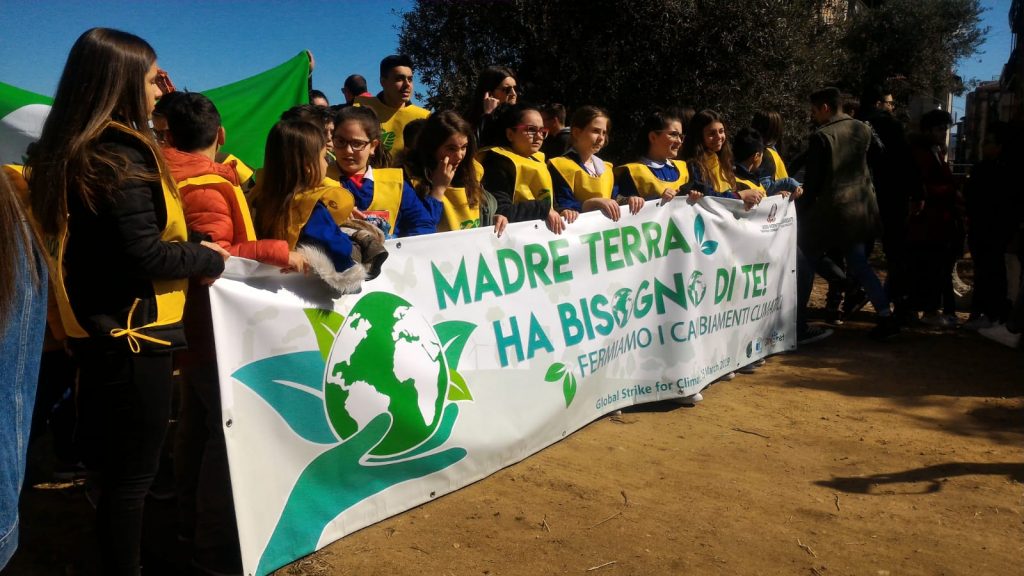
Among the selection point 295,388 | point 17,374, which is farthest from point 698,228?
point 17,374

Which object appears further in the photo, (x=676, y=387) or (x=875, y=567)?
(x=676, y=387)

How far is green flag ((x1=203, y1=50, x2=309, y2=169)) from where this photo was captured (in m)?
6.47

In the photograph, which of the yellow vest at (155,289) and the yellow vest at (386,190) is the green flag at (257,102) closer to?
the yellow vest at (386,190)

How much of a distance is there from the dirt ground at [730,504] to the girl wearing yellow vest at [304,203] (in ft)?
3.76

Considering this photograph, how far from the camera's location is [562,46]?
1163 centimetres

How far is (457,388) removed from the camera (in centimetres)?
373

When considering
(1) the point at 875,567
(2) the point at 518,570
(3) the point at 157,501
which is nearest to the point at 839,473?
(1) the point at 875,567

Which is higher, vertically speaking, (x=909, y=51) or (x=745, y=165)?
(x=909, y=51)

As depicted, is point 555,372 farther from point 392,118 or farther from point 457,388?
point 392,118

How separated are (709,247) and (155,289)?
3.73 m

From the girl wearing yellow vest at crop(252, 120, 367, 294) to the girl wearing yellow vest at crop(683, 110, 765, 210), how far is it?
314 centimetres

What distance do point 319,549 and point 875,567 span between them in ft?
7.03

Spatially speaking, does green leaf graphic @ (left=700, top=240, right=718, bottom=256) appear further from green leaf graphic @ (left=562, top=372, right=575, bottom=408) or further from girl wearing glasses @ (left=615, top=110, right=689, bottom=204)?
green leaf graphic @ (left=562, top=372, right=575, bottom=408)

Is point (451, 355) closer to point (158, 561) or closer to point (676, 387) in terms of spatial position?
point (158, 561)
